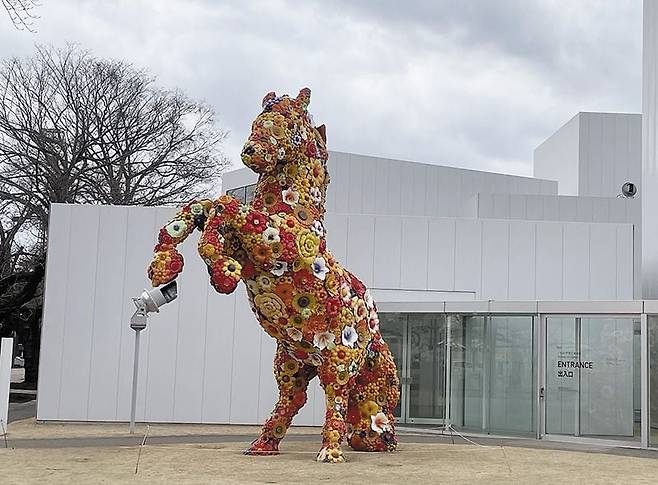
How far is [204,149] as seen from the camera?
33.0 m

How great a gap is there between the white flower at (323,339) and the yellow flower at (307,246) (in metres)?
0.84

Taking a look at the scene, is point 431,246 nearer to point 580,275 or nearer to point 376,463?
point 580,275

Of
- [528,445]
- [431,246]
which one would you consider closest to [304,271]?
[528,445]

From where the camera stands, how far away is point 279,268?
10648 mm

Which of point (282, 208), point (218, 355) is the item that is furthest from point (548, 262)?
point (282, 208)

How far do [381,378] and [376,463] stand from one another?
140 cm

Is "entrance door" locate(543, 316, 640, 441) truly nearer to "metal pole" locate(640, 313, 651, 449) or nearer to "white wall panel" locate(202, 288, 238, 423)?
"metal pole" locate(640, 313, 651, 449)

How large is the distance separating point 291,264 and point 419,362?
22.8ft

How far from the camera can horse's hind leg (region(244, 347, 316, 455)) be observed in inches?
455

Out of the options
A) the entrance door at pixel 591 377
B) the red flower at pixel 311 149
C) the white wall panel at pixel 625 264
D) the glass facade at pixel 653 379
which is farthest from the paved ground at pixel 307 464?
the white wall panel at pixel 625 264

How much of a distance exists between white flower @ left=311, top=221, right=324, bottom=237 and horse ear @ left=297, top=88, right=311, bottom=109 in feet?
4.54

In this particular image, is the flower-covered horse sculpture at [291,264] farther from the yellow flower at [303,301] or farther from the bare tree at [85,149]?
the bare tree at [85,149]

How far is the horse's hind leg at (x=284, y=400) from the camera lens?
1155cm

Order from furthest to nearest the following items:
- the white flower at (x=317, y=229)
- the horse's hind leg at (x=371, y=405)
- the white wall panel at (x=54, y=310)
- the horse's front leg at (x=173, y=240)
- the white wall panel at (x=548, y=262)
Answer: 1. the white wall panel at (x=548, y=262)
2. the white wall panel at (x=54, y=310)
3. the horse's hind leg at (x=371, y=405)
4. the white flower at (x=317, y=229)
5. the horse's front leg at (x=173, y=240)
